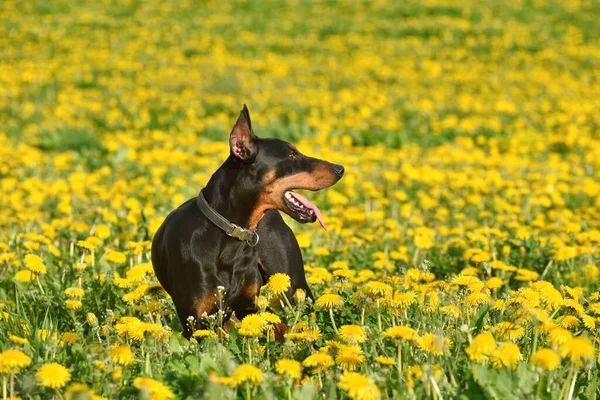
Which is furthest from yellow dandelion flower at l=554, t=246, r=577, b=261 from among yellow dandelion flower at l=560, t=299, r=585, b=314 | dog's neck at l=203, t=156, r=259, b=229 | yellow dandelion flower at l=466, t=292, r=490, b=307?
dog's neck at l=203, t=156, r=259, b=229

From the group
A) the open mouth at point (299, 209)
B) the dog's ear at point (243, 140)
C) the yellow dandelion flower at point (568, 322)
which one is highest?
the dog's ear at point (243, 140)

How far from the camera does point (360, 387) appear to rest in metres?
2.11

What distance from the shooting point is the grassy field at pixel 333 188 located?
2520 millimetres

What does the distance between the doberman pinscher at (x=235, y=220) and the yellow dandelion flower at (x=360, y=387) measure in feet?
3.91

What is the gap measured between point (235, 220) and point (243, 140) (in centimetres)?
36

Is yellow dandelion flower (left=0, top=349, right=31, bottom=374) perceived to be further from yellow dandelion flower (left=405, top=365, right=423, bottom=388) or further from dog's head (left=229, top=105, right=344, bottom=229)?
dog's head (left=229, top=105, right=344, bottom=229)

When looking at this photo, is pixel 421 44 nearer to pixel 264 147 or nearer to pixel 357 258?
pixel 357 258

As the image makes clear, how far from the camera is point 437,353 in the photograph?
2.39m

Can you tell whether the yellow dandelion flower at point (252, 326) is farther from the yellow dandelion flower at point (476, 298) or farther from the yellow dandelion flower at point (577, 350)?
the yellow dandelion flower at point (577, 350)

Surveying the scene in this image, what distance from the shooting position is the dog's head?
3365 millimetres

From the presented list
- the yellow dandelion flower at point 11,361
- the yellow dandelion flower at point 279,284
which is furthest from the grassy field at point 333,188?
the yellow dandelion flower at point 279,284

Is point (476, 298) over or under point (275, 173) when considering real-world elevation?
under

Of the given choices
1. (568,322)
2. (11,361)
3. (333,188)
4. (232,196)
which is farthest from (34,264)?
(333,188)

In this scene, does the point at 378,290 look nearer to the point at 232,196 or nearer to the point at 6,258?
the point at 232,196
